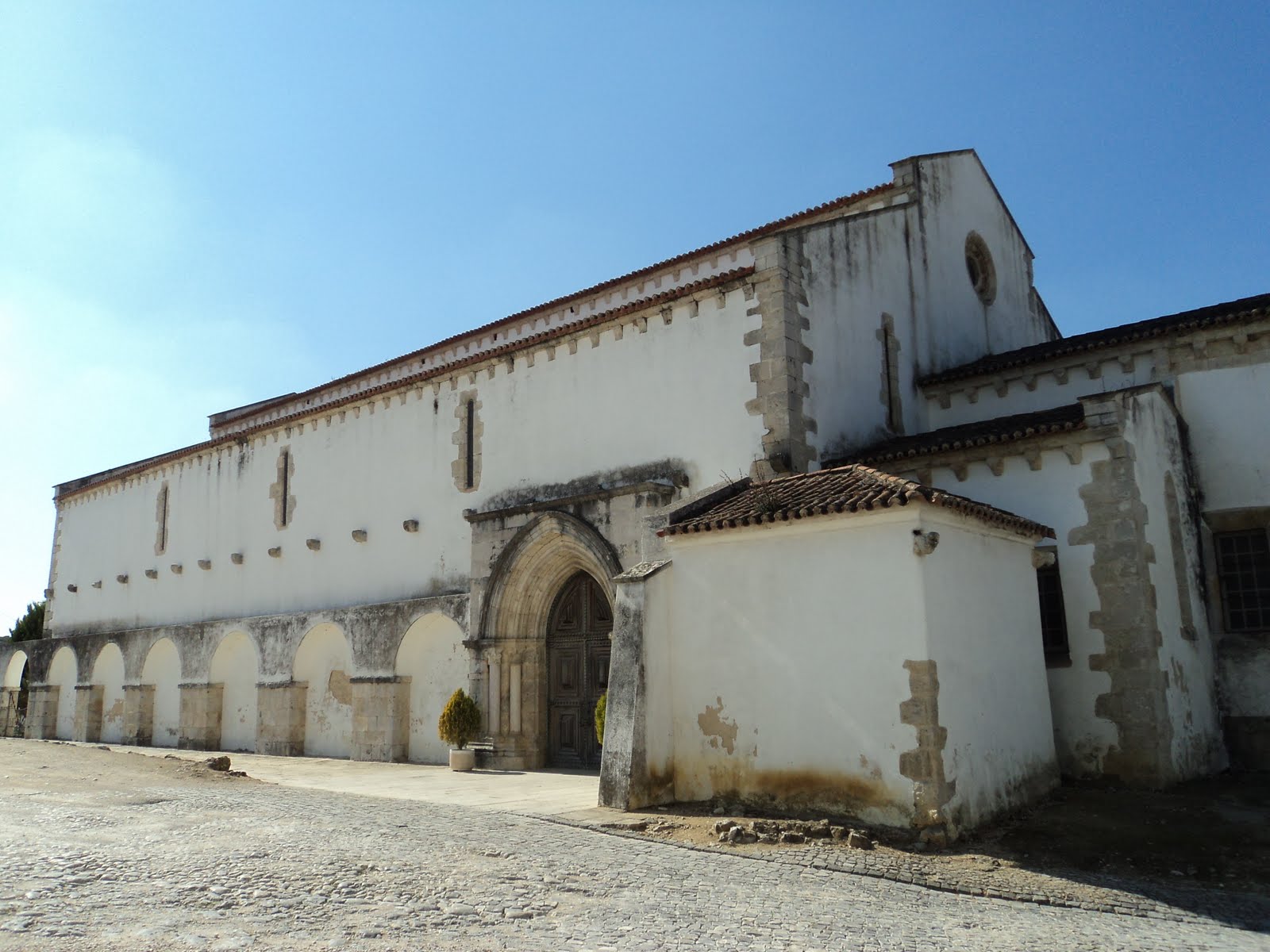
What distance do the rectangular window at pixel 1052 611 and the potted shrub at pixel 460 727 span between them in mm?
8796

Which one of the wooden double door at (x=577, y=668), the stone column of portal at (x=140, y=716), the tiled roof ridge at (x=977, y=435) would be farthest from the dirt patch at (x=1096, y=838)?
the stone column of portal at (x=140, y=716)

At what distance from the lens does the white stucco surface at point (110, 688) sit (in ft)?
88.7

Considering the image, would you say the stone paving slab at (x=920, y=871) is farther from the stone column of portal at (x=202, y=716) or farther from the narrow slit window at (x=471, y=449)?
the stone column of portal at (x=202, y=716)

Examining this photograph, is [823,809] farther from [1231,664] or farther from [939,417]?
[939,417]

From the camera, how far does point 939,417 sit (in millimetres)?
17641

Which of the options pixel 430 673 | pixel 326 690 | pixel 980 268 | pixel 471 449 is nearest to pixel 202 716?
pixel 326 690

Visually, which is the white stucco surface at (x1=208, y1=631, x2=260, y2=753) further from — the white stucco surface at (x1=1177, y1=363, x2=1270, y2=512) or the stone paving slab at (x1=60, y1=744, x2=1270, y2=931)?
the white stucco surface at (x1=1177, y1=363, x2=1270, y2=512)

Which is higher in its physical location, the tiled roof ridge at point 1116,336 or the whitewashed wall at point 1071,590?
the tiled roof ridge at point 1116,336

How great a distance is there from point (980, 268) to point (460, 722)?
539 inches

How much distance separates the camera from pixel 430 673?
61.9 ft

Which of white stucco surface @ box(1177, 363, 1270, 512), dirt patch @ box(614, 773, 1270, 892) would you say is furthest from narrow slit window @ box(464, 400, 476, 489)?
white stucco surface @ box(1177, 363, 1270, 512)

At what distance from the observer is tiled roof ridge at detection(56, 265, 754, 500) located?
15.4m

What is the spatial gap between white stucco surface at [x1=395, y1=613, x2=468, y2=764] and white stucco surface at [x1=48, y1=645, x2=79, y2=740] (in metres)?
15.0

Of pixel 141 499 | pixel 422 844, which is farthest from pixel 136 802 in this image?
pixel 141 499
